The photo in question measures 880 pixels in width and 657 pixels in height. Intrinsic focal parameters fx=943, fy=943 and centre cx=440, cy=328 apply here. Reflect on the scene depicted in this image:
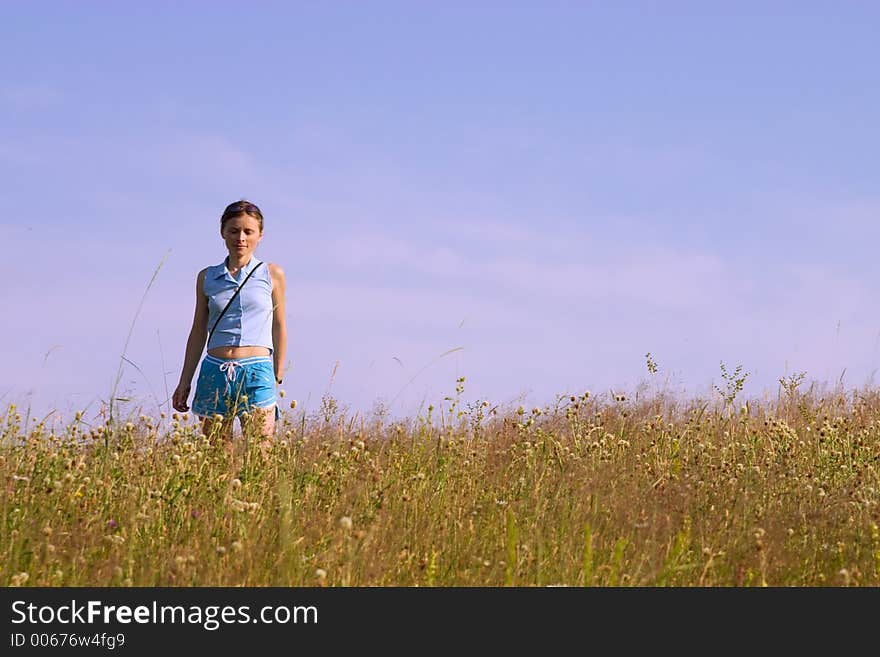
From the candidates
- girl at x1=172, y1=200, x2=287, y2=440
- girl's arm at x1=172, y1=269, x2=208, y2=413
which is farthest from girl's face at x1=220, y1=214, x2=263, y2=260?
girl's arm at x1=172, y1=269, x2=208, y2=413

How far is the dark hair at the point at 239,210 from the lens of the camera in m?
7.23

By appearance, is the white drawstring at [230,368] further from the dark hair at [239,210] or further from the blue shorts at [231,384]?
the dark hair at [239,210]

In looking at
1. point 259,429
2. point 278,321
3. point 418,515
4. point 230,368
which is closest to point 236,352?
point 230,368

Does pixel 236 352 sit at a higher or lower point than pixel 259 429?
higher

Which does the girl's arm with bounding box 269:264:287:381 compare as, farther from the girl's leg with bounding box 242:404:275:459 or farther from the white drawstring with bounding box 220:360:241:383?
the girl's leg with bounding box 242:404:275:459

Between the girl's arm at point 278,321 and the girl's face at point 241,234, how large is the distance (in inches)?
9.8

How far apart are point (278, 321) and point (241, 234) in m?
0.73

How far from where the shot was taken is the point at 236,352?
7016 mm

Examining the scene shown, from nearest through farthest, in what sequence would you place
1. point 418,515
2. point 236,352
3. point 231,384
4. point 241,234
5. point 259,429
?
point 418,515
point 259,429
point 231,384
point 236,352
point 241,234

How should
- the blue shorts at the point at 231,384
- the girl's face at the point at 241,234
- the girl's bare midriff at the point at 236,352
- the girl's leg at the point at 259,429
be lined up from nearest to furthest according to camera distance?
the girl's leg at the point at 259,429
the blue shorts at the point at 231,384
the girl's bare midriff at the point at 236,352
the girl's face at the point at 241,234

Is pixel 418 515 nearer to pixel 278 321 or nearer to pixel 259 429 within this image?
pixel 259 429

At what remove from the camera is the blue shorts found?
6.91m

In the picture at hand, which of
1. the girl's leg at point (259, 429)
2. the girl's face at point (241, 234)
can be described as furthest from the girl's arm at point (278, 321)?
the girl's leg at point (259, 429)

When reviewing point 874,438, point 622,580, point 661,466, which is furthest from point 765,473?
point 874,438
